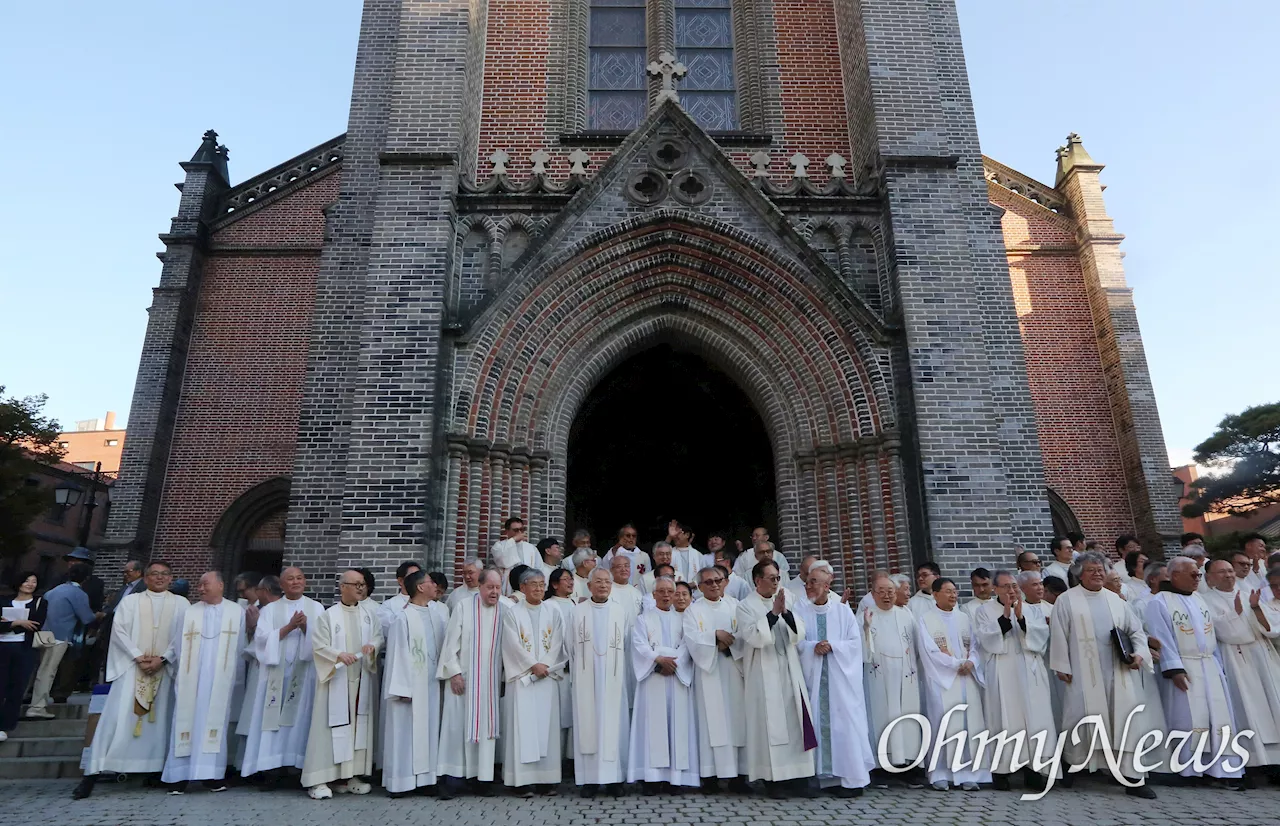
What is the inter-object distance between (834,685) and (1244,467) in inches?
1115

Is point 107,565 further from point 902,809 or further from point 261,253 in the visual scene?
point 902,809

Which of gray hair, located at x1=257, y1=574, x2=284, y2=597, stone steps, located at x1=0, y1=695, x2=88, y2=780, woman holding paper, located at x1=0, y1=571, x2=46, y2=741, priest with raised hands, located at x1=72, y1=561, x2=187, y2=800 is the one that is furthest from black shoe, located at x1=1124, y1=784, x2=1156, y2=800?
woman holding paper, located at x1=0, y1=571, x2=46, y2=741

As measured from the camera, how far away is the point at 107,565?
45.6 feet

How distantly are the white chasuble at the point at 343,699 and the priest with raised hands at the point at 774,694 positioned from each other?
9.46 feet

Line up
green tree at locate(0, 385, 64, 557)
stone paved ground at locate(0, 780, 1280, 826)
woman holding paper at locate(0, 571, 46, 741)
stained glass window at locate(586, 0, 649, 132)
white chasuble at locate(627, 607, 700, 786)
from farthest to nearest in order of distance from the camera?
green tree at locate(0, 385, 64, 557) → stained glass window at locate(586, 0, 649, 132) → woman holding paper at locate(0, 571, 46, 741) → white chasuble at locate(627, 607, 700, 786) → stone paved ground at locate(0, 780, 1280, 826)

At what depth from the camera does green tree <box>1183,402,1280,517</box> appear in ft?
88.5

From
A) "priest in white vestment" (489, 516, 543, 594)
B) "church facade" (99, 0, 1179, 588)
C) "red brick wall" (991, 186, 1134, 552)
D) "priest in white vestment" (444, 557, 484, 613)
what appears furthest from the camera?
→ "red brick wall" (991, 186, 1134, 552)

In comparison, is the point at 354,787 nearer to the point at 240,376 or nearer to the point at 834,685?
the point at 834,685

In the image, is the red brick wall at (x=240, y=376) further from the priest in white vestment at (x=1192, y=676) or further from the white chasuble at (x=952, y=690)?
the priest in white vestment at (x=1192, y=676)

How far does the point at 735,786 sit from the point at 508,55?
33.8 feet

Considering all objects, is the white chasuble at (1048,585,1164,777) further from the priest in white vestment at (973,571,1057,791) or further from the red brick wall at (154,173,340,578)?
the red brick wall at (154,173,340,578)

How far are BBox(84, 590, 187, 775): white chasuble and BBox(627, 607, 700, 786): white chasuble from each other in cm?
367

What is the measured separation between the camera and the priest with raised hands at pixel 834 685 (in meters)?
5.91

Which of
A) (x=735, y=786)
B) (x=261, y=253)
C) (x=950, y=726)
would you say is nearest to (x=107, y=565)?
(x=261, y=253)
